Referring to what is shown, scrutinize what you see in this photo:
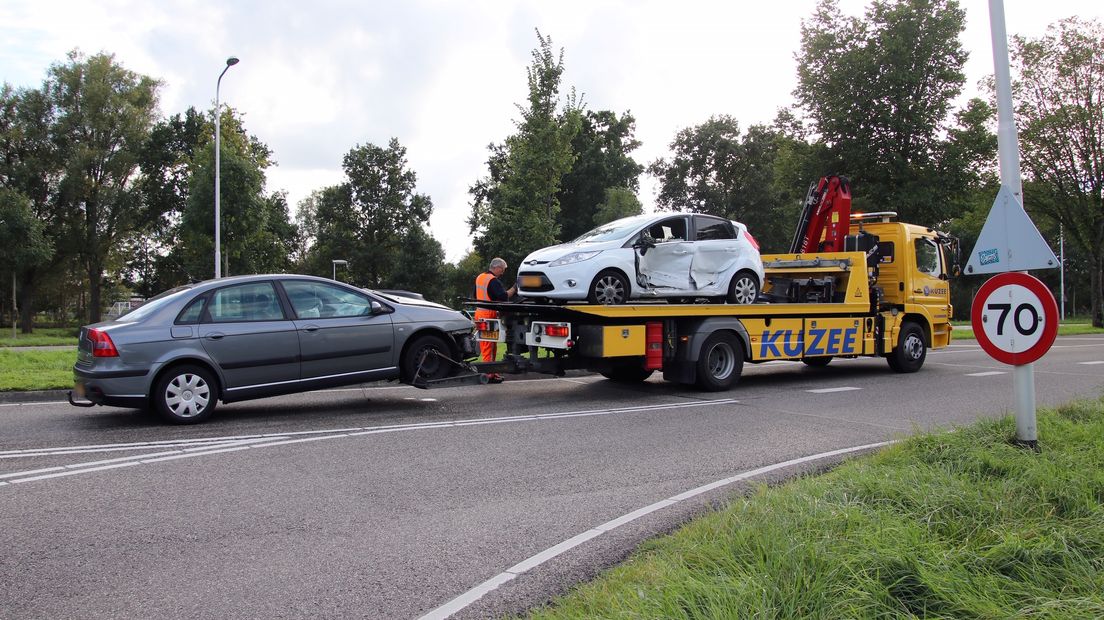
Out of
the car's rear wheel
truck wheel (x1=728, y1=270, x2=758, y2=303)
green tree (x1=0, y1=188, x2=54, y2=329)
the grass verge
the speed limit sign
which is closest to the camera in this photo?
the speed limit sign

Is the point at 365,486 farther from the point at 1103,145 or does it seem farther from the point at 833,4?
the point at 1103,145

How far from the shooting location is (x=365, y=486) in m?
5.66

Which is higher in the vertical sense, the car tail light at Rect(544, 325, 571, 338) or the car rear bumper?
the car tail light at Rect(544, 325, 571, 338)

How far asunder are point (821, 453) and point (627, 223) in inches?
208

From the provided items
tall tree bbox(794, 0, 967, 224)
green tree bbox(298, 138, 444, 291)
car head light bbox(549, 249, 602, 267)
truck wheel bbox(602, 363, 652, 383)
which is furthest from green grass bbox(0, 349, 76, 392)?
green tree bbox(298, 138, 444, 291)

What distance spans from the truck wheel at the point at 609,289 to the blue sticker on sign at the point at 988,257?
5.47 m

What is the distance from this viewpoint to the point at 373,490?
219 inches

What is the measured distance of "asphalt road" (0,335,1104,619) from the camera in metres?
3.76

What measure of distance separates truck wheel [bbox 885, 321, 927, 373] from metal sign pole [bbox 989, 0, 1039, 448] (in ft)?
27.8

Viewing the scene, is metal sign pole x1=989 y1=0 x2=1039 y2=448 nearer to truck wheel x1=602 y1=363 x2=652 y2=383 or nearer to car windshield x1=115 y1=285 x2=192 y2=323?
truck wheel x1=602 y1=363 x2=652 y2=383

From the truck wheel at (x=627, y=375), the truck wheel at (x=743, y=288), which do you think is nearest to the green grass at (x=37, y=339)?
the truck wheel at (x=627, y=375)

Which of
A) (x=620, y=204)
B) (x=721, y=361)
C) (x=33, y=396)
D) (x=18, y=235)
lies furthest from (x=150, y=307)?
(x=18, y=235)

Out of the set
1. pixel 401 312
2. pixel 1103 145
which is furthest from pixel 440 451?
pixel 1103 145

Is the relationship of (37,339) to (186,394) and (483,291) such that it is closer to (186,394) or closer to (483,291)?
(483,291)
